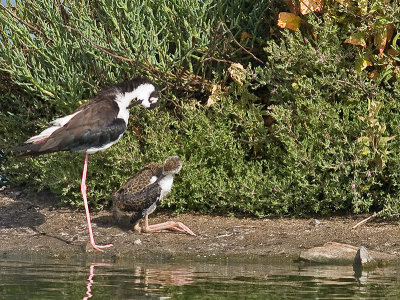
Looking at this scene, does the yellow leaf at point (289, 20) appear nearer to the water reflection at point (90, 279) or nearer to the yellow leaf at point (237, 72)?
the yellow leaf at point (237, 72)

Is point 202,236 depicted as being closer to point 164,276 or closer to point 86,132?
point 86,132

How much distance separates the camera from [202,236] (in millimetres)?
8602

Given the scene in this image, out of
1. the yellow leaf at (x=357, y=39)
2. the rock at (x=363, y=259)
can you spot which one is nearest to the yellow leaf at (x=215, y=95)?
the yellow leaf at (x=357, y=39)

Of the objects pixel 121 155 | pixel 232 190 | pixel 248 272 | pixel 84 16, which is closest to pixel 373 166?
pixel 232 190

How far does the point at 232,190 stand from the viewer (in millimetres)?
A: 8805

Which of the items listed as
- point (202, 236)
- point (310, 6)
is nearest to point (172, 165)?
point (202, 236)

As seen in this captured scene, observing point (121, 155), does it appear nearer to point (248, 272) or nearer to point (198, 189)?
point (198, 189)

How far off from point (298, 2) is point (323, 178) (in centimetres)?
194

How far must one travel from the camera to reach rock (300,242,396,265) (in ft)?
24.5

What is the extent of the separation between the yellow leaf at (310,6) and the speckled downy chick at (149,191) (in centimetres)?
210

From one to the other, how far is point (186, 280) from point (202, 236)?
6.57ft

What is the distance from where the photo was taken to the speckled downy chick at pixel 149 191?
8.59m

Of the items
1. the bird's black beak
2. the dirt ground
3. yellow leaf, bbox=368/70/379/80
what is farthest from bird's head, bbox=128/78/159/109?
yellow leaf, bbox=368/70/379/80

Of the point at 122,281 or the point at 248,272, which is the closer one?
the point at 122,281
